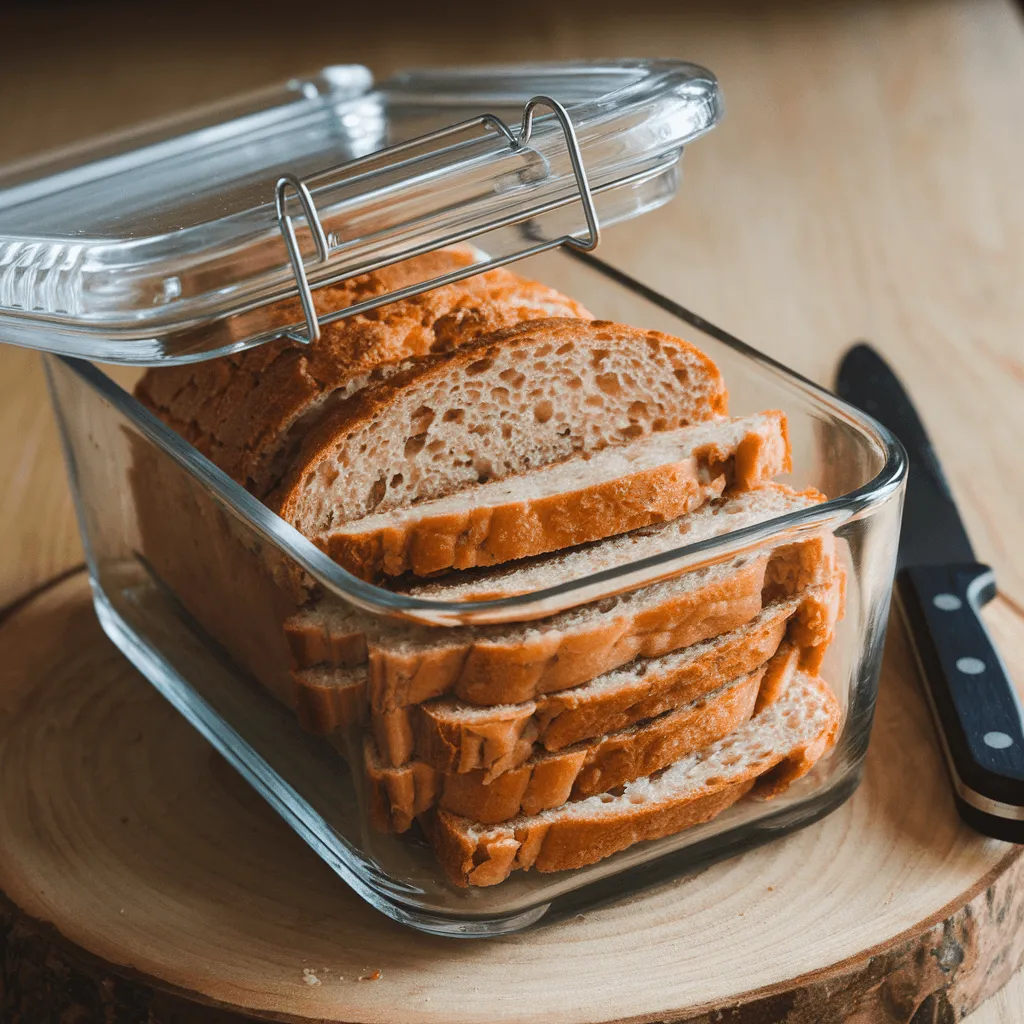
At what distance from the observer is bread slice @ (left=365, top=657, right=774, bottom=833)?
1.23 metres

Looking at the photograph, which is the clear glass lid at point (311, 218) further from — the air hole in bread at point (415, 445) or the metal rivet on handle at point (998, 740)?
the metal rivet on handle at point (998, 740)

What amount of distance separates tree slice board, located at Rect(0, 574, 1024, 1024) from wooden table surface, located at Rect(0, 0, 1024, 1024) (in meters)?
0.16

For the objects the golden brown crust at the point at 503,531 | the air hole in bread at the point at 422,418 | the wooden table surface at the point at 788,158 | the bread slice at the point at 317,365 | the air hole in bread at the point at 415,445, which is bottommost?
the wooden table surface at the point at 788,158

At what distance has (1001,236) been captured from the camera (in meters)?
3.08

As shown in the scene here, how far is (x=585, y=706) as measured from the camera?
1.22m

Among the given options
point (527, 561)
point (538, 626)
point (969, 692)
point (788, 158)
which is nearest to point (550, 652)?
point (538, 626)

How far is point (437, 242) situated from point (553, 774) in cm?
51

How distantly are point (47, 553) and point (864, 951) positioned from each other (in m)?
1.33

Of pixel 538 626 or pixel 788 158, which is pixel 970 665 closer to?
pixel 538 626

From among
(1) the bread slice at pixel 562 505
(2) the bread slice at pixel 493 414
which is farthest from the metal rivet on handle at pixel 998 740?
(2) the bread slice at pixel 493 414

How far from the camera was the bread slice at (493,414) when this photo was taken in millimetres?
1423

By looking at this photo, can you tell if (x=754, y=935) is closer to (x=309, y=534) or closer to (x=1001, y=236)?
(x=309, y=534)

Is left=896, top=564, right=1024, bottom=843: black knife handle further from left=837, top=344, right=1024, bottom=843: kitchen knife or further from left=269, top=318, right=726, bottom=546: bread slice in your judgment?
left=269, top=318, right=726, bottom=546: bread slice

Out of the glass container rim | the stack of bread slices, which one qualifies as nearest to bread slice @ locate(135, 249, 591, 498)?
the stack of bread slices
